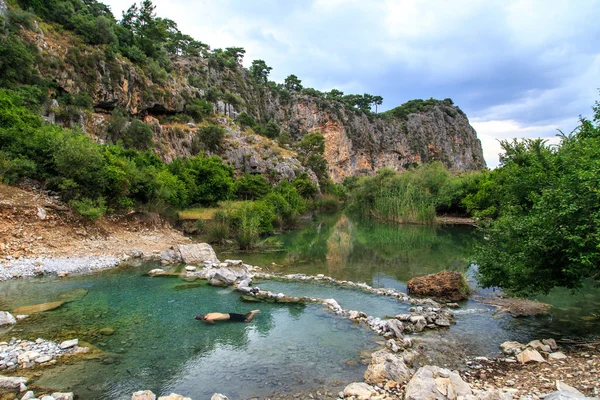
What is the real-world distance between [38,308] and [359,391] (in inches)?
392

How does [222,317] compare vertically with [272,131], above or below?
below

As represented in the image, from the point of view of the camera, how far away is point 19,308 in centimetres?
1027

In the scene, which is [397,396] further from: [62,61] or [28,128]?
[62,61]

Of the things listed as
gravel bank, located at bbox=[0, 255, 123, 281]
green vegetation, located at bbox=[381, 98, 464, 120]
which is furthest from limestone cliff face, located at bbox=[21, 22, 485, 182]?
gravel bank, located at bbox=[0, 255, 123, 281]

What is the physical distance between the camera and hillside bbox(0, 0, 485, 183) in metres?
37.1

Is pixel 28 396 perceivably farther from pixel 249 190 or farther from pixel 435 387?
pixel 249 190

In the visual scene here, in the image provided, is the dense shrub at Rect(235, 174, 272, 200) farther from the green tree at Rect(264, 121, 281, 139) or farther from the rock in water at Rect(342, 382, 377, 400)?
the green tree at Rect(264, 121, 281, 139)

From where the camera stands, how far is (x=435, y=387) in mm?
5984

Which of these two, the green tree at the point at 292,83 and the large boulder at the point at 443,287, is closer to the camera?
the large boulder at the point at 443,287

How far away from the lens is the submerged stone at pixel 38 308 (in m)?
10.1

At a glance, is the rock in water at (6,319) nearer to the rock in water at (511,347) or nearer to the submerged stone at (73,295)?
the submerged stone at (73,295)

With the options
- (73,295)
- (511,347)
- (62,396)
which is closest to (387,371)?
(511,347)

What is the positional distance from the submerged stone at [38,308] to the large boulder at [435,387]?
10.6 m

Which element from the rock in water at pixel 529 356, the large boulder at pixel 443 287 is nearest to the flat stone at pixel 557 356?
the rock in water at pixel 529 356
